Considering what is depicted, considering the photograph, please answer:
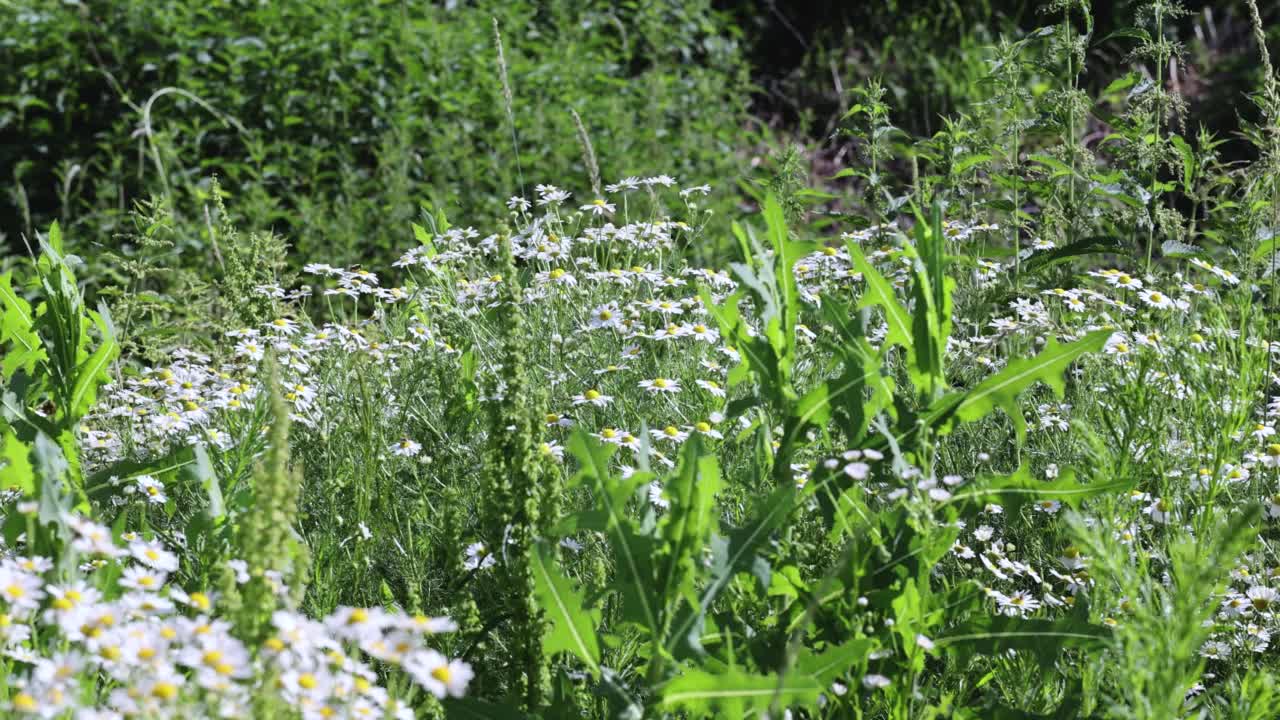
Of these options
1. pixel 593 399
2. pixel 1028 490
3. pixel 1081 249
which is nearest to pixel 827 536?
pixel 1028 490

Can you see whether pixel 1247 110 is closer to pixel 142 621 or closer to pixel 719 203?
pixel 719 203

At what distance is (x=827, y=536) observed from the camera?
229 cm

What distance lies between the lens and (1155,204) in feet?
12.0

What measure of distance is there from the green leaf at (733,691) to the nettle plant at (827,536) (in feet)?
0.11

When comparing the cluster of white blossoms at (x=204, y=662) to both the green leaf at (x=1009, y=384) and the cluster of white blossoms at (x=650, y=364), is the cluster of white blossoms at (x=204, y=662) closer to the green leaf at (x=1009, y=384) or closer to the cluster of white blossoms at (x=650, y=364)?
the cluster of white blossoms at (x=650, y=364)

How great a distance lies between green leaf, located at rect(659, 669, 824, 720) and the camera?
1758 millimetres

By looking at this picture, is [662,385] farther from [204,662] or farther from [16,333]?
[204,662]

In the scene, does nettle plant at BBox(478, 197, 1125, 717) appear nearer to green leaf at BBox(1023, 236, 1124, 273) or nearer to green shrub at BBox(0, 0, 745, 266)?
green leaf at BBox(1023, 236, 1124, 273)

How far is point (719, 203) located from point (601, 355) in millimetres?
2968

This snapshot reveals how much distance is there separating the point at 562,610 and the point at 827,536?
1.85 feet

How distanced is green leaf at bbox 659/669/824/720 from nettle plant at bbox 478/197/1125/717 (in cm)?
3

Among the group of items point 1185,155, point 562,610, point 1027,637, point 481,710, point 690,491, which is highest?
point 1185,155

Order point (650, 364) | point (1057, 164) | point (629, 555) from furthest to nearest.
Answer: point (1057, 164) < point (650, 364) < point (629, 555)

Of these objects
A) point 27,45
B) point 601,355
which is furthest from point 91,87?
point 601,355
